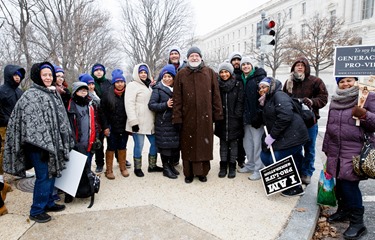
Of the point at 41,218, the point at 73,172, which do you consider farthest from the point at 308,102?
the point at 41,218

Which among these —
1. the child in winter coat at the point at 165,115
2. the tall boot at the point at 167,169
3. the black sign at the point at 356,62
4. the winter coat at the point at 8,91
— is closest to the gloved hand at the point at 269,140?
the black sign at the point at 356,62

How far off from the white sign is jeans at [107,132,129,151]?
3.53 ft

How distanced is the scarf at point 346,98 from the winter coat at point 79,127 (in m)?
3.21

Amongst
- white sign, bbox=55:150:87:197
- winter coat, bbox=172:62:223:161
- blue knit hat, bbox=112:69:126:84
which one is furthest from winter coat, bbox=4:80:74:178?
winter coat, bbox=172:62:223:161

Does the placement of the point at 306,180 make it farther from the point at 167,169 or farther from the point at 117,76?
the point at 117,76

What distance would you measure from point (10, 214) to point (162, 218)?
6.20 ft

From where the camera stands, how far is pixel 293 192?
4.13 meters

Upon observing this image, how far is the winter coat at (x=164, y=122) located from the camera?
15.2 ft

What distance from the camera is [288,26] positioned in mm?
46906

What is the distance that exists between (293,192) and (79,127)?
3.18 meters

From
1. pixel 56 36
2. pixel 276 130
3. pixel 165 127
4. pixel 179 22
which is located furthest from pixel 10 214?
pixel 179 22

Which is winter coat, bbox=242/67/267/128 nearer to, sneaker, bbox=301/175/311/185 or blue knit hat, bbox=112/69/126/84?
sneaker, bbox=301/175/311/185

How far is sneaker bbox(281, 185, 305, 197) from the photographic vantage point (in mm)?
4117

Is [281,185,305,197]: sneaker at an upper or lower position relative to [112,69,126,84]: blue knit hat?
lower
